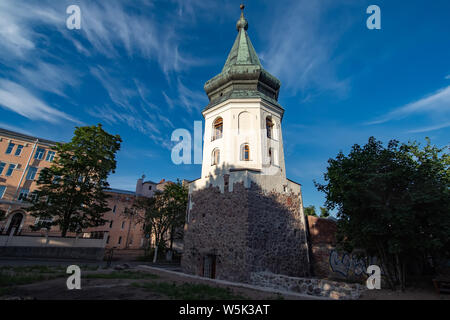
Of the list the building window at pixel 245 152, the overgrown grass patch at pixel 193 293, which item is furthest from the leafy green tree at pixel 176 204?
the overgrown grass patch at pixel 193 293

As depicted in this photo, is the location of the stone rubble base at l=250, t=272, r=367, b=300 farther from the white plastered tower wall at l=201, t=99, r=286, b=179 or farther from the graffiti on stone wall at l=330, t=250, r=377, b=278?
the white plastered tower wall at l=201, t=99, r=286, b=179

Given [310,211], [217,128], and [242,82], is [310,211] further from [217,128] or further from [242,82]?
[242,82]

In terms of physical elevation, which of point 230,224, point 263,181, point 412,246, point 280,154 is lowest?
point 412,246

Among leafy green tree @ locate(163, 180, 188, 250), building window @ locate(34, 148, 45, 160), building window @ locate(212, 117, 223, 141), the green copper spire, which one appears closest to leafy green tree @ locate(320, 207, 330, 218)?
leafy green tree @ locate(163, 180, 188, 250)

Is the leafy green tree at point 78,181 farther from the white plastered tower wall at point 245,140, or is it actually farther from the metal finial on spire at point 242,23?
the metal finial on spire at point 242,23

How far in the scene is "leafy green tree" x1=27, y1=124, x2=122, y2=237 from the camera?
1878 cm

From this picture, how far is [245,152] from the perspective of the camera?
1638 cm

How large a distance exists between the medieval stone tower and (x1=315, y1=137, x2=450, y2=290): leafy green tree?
11.5 feet

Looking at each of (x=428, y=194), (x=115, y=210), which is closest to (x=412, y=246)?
(x=428, y=194)

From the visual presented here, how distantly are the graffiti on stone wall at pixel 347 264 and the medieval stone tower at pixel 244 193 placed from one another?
1.98 m

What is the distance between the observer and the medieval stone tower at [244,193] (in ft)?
44.5

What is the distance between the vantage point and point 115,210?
33406 millimetres
